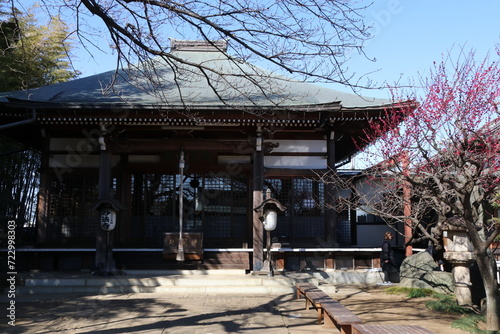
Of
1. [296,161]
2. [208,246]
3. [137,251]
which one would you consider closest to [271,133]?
[296,161]

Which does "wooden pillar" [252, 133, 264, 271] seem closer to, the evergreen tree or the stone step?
the stone step

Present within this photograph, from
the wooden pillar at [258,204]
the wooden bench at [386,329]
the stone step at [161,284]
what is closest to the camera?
the wooden bench at [386,329]

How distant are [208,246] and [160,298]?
3.74 metres

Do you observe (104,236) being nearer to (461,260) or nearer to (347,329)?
(347,329)

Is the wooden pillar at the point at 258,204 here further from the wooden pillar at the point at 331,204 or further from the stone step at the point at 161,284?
the wooden pillar at the point at 331,204

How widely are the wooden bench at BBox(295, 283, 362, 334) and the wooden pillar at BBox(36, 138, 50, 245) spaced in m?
7.44

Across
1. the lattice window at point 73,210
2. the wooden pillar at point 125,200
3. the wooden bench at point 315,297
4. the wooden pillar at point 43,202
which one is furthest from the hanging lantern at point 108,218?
the wooden bench at point 315,297

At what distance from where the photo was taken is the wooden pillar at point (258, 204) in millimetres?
11352

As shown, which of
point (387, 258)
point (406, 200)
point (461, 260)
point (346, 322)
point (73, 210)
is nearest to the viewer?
point (346, 322)

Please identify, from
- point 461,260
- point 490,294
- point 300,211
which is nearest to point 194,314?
point 490,294

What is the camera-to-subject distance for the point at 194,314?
7648mm

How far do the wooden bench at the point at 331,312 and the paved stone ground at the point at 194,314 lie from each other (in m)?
0.20

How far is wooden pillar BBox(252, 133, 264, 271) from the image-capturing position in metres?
11.4

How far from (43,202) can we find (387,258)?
933cm
